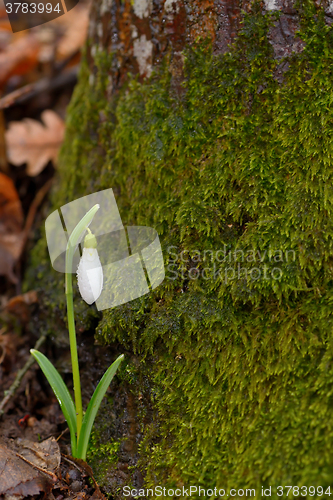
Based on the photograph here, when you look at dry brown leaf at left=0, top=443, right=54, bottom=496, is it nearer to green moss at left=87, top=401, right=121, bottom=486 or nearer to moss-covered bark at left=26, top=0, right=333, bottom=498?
green moss at left=87, top=401, right=121, bottom=486

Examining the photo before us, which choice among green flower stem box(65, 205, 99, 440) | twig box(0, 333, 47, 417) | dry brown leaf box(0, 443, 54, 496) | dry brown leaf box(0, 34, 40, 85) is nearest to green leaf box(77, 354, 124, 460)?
green flower stem box(65, 205, 99, 440)

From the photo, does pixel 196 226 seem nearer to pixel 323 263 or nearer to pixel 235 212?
pixel 235 212

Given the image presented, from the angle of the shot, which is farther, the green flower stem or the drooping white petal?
the drooping white petal

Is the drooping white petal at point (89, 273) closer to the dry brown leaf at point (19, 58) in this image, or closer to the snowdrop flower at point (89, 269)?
the snowdrop flower at point (89, 269)

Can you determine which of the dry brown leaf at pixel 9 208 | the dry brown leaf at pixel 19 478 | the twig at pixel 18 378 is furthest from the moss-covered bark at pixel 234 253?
the dry brown leaf at pixel 9 208

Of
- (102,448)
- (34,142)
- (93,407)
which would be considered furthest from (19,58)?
(102,448)

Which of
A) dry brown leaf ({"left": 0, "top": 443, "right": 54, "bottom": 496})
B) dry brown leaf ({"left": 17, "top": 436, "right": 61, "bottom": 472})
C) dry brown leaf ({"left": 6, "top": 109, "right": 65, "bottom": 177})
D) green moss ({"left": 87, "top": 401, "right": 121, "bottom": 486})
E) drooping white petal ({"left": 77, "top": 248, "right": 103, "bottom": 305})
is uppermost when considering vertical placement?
dry brown leaf ({"left": 6, "top": 109, "right": 65, "bottom": 177})
